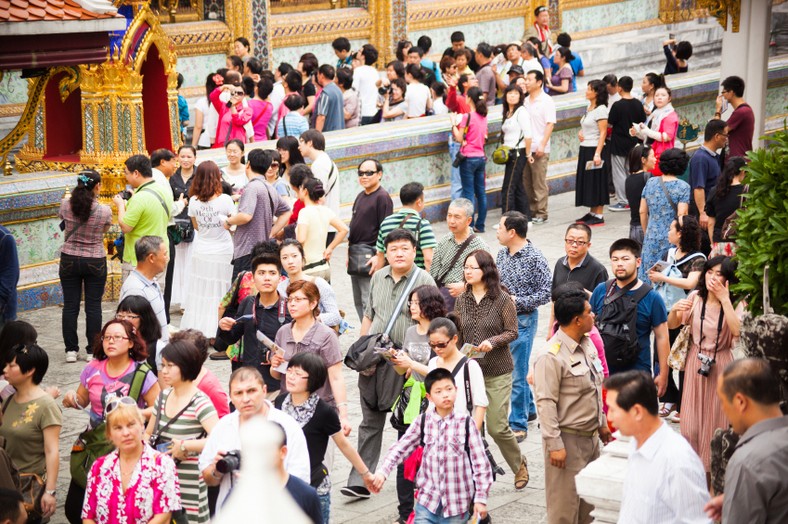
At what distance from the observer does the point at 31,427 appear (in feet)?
23.2

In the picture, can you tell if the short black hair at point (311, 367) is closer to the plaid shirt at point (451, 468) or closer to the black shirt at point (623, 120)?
the plaid shirt at point (451, 468)

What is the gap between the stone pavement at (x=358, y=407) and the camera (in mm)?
8164

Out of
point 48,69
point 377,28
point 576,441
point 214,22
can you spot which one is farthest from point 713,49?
point 576,441

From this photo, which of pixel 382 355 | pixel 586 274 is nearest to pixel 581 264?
pixel 586 274

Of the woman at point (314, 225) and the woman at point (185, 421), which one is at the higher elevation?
the woman at point (314, 225)

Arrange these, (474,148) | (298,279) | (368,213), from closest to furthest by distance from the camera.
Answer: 1. (298,279)
2. (368,213)
3. (474,148)

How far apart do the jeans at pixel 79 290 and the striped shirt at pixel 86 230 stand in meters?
0.06

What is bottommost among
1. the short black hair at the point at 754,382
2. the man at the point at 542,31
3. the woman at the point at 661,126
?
the short black hair at the point at 754,382

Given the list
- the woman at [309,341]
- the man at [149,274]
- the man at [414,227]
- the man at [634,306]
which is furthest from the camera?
the man at [414,227]

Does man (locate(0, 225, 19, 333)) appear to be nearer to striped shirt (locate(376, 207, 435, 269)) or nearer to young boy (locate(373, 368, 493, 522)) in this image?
striped shirt (locate(376, 207, 435, 269))

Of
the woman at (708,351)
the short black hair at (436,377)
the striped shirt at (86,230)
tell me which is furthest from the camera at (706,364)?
the striped shirt at (86,230)

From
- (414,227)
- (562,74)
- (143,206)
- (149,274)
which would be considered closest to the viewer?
(149,274)

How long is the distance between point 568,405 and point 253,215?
4.85 metres

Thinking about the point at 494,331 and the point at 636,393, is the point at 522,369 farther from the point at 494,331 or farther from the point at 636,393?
the point at 636,393
